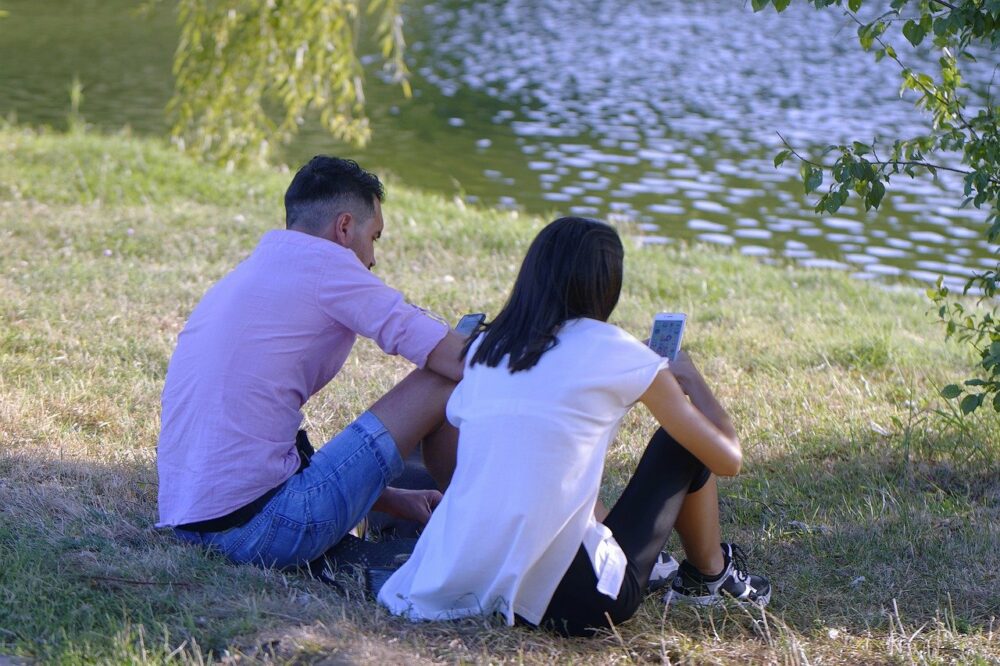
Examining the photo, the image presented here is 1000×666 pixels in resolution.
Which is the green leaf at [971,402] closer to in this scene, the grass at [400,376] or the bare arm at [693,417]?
the grass at [400,376]

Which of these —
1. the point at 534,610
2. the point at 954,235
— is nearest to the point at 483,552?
the point at 534,610

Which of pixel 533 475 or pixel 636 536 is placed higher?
pixel 533 475

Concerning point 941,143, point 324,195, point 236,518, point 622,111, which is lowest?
point 622,111

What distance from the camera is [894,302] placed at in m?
8.04

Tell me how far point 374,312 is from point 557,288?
2.07 feet

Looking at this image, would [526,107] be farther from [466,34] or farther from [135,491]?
[135,491]

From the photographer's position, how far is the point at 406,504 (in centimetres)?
377

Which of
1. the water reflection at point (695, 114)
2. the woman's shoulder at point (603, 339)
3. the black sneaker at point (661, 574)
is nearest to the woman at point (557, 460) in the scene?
the woman's shoulder at point (603, 339)

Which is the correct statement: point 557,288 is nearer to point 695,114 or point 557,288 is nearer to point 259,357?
point 259,357

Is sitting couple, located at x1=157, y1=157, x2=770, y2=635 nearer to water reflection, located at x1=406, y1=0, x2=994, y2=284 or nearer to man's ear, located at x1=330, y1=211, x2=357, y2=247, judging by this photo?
man's ear, located at x1=330, y1=211, x2=357, y2=247

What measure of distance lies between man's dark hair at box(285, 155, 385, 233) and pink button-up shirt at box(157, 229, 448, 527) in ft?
0.33

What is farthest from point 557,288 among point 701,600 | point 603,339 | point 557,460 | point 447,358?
point 701,600

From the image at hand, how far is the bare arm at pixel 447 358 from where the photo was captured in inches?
136

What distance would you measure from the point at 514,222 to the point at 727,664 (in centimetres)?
652
